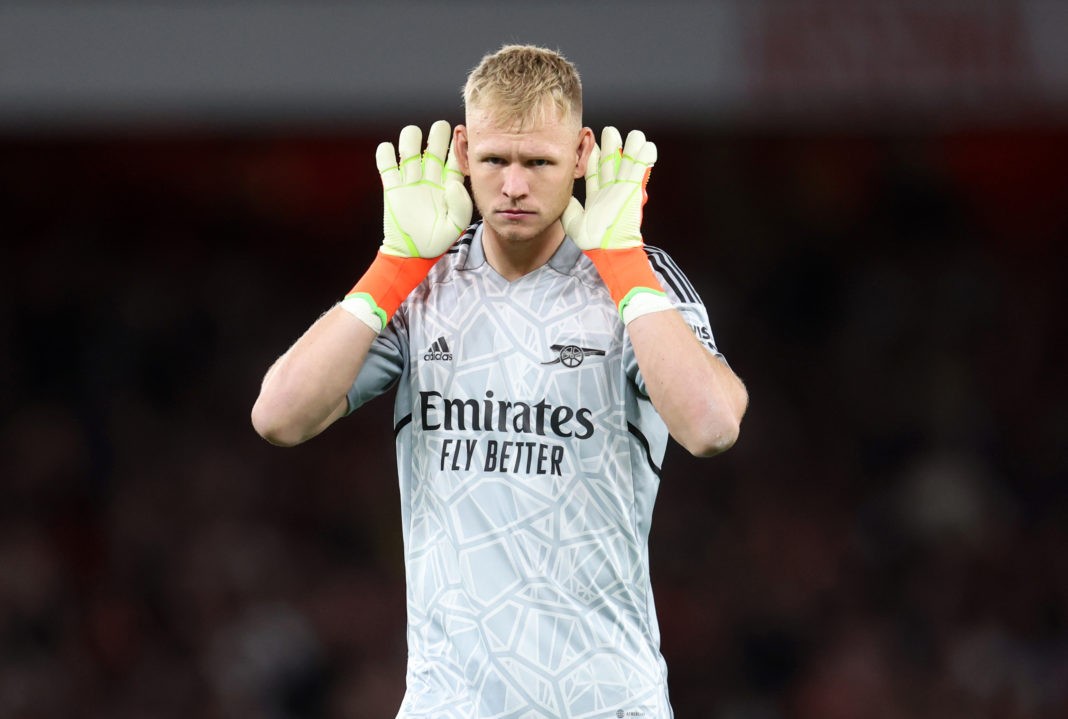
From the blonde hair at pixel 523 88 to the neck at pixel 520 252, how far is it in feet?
0.95

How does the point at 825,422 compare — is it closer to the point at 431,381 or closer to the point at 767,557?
the point at 767,557

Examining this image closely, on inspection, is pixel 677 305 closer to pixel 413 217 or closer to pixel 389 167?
pixel 413 217

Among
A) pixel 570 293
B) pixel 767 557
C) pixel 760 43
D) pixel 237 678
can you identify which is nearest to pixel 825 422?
pixel 767 557

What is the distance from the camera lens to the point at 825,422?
10.2m

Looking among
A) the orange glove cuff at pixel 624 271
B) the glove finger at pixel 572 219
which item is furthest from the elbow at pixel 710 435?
the glove finger at pixel 572 219

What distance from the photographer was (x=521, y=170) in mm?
3408

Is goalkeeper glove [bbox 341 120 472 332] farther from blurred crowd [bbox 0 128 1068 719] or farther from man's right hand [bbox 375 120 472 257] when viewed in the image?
blurred crowd [bbox 0 128 1068 719]

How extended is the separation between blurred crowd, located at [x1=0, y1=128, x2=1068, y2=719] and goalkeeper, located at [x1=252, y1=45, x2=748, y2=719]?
5596 millimetres

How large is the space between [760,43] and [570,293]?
179 inches

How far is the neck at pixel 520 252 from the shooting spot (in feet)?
11.8

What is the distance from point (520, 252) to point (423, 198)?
261 millimetres

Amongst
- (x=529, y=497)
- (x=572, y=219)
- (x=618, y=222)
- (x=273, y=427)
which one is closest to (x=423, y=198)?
(x=572, y=219)

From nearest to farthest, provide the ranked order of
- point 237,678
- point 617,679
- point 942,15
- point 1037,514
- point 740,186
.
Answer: point 617,679
point 942,15
point 237,678
point 1037,514
point 740,186

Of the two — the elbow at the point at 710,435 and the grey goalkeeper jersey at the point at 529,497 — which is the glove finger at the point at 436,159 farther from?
the elbow at the point at 710,435
